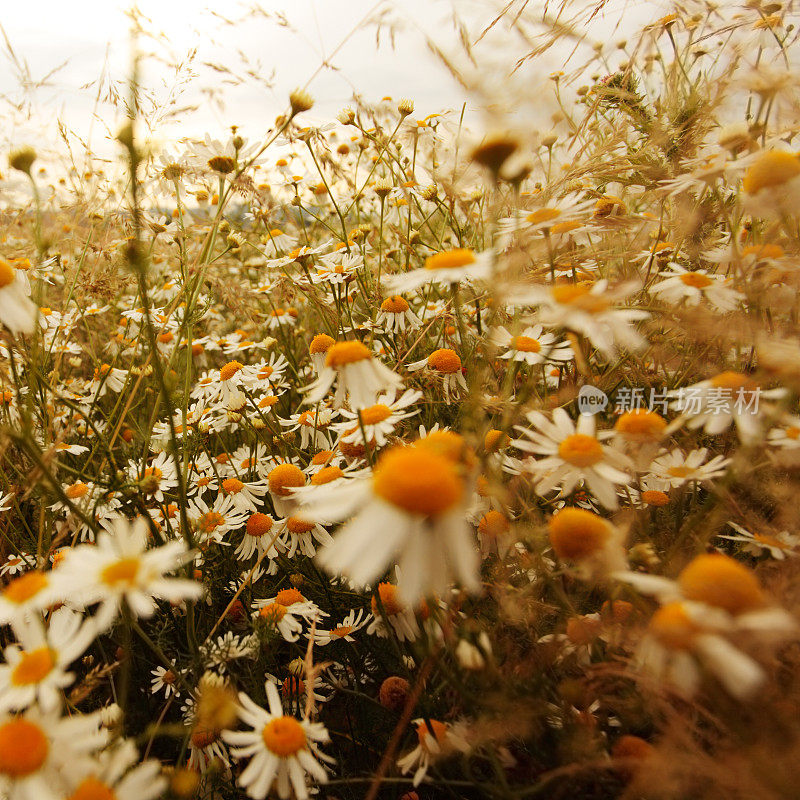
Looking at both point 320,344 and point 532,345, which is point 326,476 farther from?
point 532,345

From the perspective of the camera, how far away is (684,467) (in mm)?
898

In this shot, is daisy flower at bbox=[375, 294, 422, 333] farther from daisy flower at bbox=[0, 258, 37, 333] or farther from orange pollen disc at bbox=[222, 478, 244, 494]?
daisy flower at bbox=[0, 258, 37, 333]

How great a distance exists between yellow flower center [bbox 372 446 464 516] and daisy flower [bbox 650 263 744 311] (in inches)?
28.0

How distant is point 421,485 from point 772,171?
0.73 meters

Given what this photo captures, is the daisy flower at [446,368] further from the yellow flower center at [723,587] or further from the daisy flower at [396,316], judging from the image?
the yellow flower center at [723,587]

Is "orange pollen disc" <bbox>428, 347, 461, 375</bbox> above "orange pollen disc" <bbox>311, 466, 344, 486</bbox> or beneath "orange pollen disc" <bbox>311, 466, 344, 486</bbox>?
above

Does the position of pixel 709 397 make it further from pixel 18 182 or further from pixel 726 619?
pixel 18 182

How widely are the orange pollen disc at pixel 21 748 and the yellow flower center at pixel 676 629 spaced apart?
624mm

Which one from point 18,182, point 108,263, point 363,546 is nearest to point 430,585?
point 363,546

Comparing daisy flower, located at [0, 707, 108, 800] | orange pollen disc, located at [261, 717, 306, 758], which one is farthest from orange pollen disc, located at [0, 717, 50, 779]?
orange pollen disc, located at [261, 717, 306, 758]

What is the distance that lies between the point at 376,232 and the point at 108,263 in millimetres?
1187

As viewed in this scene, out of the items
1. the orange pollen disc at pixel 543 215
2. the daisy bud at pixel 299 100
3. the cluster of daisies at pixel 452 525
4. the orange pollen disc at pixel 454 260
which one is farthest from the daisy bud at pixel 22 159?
the orange pollen disc at pixel 543 215

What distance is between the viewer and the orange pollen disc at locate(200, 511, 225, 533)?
109 cm

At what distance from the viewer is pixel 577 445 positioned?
735 mm
